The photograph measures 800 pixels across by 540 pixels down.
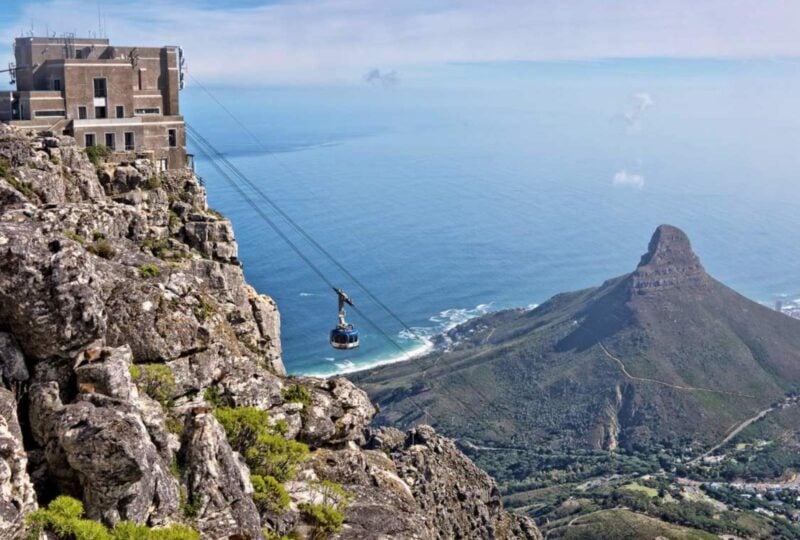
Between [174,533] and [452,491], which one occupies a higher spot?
[174,533]

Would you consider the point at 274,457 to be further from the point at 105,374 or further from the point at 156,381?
the point at 105,374

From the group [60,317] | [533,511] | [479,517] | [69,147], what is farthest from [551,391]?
[60,317]

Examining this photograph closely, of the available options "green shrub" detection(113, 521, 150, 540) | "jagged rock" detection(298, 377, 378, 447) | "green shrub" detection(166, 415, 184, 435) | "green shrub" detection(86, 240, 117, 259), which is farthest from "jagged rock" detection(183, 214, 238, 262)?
"green shrub" detection(113, 521, 150, 540)

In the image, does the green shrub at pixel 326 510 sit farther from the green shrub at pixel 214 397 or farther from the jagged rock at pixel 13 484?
the jagged rock at pixel 13 484

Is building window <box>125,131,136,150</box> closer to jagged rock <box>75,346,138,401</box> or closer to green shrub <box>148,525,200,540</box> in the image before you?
jagged rock <box>75,346,138,401</box>

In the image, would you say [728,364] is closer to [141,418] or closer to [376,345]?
[376,345]

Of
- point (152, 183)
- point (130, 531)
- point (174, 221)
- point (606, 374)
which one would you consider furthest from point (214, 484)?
point (606, 374)

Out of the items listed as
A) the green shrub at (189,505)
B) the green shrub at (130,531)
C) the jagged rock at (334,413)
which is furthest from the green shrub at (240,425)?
the green shrub at (130,531)
